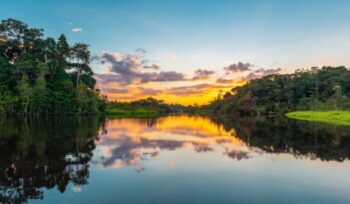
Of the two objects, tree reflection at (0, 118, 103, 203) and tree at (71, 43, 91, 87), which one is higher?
tree at (71, 43, 91, 87)

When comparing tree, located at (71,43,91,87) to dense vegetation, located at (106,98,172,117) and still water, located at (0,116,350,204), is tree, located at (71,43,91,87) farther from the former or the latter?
still water, located at (0,116,350,204)

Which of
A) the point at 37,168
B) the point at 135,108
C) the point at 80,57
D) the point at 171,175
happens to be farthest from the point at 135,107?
the point at 171,175

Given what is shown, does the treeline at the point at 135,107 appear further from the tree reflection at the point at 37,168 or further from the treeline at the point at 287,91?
the tree reflection at the point at 37,168

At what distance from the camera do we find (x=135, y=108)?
104750 mm

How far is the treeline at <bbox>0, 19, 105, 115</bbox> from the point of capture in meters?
52.8

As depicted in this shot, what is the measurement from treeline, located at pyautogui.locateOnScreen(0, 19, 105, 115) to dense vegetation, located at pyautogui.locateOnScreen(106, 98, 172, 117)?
17.8 m

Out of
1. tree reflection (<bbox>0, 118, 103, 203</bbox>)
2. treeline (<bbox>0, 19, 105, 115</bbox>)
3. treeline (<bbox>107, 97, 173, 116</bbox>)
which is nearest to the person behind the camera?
tree reflection (<bbox>0, 118, 103, 203</bbox>)

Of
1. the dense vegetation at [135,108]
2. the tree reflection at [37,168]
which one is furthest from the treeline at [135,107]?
the tree reflection at [37,168]

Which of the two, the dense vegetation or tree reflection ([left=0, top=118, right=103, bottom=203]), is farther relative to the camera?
the dense vegetation

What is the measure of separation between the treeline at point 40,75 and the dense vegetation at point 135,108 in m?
17.8

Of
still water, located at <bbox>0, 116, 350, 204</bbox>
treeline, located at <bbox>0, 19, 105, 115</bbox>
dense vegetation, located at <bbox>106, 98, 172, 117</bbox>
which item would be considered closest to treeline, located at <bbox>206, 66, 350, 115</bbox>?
dense vegetation, located at <bbox>106, 98, 172, 117</bbox>

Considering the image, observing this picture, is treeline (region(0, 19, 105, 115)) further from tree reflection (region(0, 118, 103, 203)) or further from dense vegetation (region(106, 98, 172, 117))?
tree reflection (region(0, 118, 103, 203))

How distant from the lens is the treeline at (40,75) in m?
52.8

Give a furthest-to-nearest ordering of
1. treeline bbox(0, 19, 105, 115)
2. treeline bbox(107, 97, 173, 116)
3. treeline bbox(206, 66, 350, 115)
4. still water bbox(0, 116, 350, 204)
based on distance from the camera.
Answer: treeline bbox(107, 97, 173, 116) → treeline bbox(206, 66, 350, 115) → treeline bbox(0, 19, 105, 115) → still water bbox(0, 116, 350, 204)
